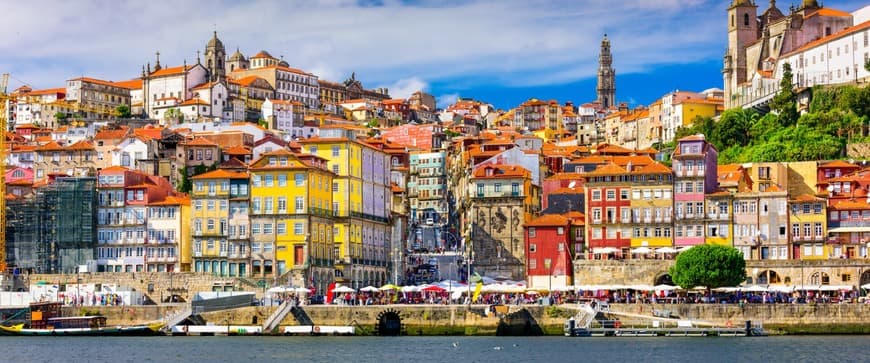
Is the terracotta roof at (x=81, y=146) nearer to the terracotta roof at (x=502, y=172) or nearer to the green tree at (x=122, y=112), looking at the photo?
the terracotta roof at (x=502, y=172)

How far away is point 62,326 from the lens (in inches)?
2876

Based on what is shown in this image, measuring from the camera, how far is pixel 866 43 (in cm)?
10944

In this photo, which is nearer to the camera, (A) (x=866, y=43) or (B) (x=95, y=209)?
(B) (x=95, y=209)

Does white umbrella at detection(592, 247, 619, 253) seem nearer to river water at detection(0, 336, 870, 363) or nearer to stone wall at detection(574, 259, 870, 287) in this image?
stone wall at detection(574, 259, 870, 287)

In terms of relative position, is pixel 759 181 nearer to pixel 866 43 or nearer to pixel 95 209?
pixel 866 43

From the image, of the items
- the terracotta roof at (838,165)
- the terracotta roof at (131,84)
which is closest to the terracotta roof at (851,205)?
the terracotta roof at (838,165)

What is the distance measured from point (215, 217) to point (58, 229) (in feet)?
32.8

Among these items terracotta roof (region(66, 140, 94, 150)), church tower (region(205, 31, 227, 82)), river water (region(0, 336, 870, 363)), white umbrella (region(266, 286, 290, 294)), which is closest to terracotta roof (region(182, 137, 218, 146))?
terracotta roof (region(66, 140, 94, 150))

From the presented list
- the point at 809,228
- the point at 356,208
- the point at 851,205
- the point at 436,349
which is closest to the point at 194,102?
the point at 356,208

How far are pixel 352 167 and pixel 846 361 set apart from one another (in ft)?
124

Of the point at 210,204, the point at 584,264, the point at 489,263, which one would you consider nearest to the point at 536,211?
the point at 489,263

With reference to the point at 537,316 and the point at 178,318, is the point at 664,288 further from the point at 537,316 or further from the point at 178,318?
the point at 178,318

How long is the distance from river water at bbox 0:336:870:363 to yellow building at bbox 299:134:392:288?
1415 centimetres

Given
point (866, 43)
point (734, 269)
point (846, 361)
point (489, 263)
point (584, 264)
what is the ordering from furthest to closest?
1. point (866, 43)
2. point (489, 263)
3. point (584, 264)
4. point (734, 269)
5. point (846, 361)
